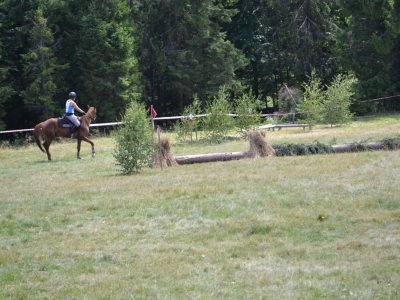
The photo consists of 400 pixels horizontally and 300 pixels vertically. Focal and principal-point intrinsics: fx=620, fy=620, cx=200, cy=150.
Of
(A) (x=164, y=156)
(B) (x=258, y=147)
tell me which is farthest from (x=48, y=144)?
(B) (x=258, y=147)

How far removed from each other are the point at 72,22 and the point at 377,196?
3162cm

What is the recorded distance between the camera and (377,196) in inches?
464

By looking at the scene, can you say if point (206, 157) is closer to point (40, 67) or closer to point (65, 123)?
point (65, 123)

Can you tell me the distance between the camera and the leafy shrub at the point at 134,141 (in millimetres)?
16359

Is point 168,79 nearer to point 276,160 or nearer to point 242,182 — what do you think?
point 276,160

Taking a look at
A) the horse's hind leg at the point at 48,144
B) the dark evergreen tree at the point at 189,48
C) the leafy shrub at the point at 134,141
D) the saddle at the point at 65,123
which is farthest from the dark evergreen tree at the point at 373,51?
the leafy shrub at the point at 134,141

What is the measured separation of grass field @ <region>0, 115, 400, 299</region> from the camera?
25.7 feet

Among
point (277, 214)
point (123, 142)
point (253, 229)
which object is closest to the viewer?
point (253, 229)

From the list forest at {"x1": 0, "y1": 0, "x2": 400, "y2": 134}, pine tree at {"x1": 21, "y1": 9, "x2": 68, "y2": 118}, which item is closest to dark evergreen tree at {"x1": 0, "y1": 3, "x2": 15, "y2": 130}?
forest at {"x1": 0, "y1": 0, "x2": 400, "y2": 134}

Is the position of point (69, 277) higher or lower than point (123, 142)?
lower

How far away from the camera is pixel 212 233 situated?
401 inches

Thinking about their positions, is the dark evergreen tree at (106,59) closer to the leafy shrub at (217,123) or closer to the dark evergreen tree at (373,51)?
the leafy shrub at (217,123)

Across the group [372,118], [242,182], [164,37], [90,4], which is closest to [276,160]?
[242,182]

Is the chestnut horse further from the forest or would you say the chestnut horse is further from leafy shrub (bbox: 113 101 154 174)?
the forest
